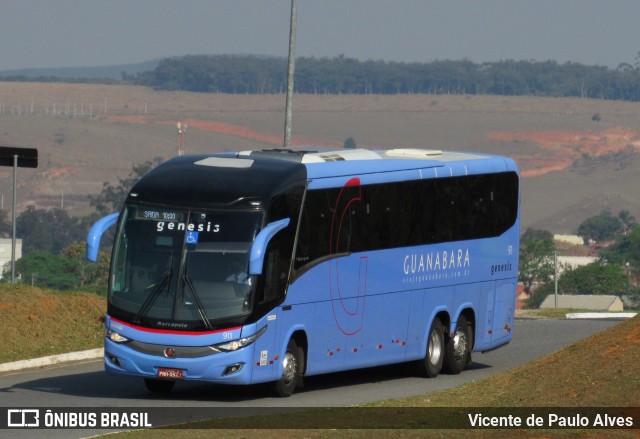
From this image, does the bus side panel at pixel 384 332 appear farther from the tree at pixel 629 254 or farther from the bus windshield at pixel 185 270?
the tree at pixel 629 254

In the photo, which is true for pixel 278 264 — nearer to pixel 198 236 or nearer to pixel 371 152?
pixel 198 236

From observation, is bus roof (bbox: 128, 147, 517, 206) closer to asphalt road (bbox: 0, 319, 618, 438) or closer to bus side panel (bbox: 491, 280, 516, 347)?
asphalt road (bbox: 0, 319, 618, 438)

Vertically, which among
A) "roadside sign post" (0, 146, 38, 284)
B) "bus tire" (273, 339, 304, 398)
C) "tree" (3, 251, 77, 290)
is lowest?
"tree" (3, 251, 77, 290)

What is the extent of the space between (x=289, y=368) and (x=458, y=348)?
471 cm

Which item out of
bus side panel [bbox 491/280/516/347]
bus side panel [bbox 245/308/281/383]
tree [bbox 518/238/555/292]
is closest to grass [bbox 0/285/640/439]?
bus side panel [bbox 245/308/281/383]

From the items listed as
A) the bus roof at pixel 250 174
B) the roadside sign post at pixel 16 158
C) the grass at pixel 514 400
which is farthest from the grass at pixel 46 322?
the grass at pixel 514 400

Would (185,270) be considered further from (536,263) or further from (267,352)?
(536,263)

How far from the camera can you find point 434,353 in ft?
74.7

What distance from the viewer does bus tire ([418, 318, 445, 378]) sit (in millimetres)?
22547

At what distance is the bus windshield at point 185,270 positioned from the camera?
18.3 m

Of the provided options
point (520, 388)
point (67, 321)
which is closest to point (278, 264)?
point (520, 388)

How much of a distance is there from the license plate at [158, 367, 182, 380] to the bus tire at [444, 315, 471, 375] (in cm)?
594

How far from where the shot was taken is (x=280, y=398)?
63.4ft

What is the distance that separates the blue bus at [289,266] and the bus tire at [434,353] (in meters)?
0.03
